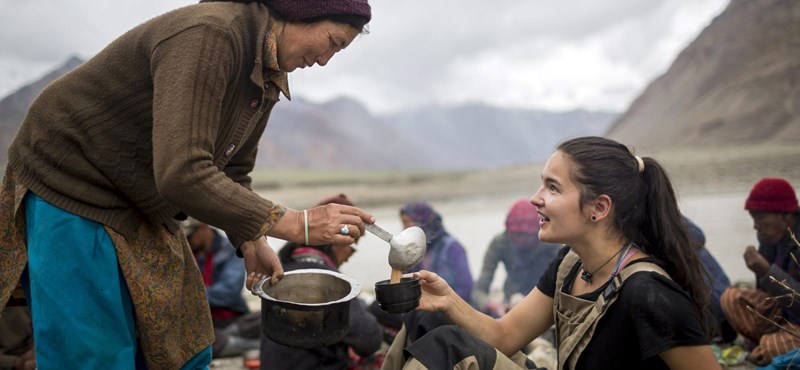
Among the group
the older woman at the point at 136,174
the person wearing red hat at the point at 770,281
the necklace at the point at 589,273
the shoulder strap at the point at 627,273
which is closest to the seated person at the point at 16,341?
the older woman at the point at 136,174

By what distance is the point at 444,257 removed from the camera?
5926mm

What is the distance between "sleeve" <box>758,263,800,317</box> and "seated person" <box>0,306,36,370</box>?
4877 mm

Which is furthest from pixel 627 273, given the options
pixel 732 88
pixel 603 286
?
pixel 732 88

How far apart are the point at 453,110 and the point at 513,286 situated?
136 m

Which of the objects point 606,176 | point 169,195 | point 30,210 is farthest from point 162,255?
point 606,176

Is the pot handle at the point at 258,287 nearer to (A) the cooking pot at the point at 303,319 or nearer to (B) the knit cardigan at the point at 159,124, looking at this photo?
(A) the cooking pot at the point at 303,319

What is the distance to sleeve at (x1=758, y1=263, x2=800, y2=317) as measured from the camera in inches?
154

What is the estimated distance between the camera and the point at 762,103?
99.5 ft

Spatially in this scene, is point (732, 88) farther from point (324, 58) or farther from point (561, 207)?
point (324, 58)

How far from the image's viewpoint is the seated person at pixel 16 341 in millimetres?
3896

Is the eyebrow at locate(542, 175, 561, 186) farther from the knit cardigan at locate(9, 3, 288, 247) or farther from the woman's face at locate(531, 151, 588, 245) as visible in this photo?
the knit cardigan at locate(9, 3, 288, 247)

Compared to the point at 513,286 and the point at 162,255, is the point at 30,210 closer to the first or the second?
the point at 162,255

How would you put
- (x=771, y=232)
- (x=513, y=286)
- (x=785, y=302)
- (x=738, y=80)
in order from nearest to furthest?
(x=785, y=302) → (x=771, y=232) → (x=513, y=286) → (x=738, y=80)

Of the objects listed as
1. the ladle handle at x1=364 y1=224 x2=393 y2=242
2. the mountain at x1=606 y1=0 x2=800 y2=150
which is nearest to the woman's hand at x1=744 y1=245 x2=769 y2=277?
the ladle handle at x1=364 y1=224 x2=393 y2=242
